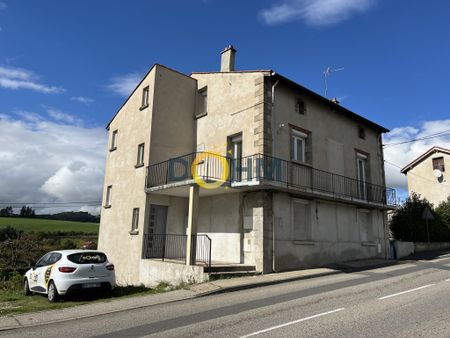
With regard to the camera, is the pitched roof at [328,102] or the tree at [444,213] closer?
the pitched roof at [328,102]

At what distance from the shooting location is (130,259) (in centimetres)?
1527

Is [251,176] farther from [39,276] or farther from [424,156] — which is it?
[424,156]

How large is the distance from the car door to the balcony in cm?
481

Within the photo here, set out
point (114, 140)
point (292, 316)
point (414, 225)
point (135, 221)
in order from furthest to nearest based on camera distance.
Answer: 1. point (414, 225)
2. point (114, 140)
3. point (135, 221)
4. point (292, 316)

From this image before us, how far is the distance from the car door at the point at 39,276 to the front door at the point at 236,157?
6.92m

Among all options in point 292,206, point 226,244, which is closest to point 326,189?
point 292,206

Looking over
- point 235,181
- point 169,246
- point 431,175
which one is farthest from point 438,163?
point 169,246

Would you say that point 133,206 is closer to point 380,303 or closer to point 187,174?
point 187,174

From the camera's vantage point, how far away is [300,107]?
51.1ft

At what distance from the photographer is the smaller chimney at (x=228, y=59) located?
57.8 feet

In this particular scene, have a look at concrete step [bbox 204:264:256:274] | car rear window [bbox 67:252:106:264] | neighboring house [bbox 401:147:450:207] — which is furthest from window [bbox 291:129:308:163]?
neighboring house [bbox 401:147:450:207]

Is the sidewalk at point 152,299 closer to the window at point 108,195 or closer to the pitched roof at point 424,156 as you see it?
the window at point 108,195

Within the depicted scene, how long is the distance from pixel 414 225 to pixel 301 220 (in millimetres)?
11872

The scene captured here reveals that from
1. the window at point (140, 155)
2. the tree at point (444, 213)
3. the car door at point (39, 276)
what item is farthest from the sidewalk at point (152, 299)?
the tree at point (444, 213)
